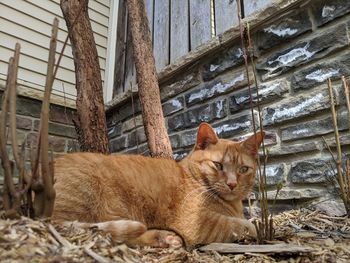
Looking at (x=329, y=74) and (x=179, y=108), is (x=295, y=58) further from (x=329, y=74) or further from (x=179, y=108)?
(x=179, y=108)

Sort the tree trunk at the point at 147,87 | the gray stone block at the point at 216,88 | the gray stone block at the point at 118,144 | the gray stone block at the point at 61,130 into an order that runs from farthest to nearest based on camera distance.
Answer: the gray stone block at the point at 61,130, the gray stone block at the point at 118,144, the gray stone block at the point at 216,88, the tree trunk at the point at 147,87

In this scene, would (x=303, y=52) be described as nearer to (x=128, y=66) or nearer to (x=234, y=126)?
(x=234, y=126)

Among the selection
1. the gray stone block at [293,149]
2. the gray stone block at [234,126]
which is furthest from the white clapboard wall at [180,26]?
the gray stone block at [293,149]

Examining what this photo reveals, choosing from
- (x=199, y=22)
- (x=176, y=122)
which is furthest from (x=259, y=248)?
(x=199, y=22)

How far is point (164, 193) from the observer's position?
6.15 ft

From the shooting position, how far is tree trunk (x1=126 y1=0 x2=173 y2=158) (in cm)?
256

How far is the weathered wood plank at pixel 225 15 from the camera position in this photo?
3462 millimetres

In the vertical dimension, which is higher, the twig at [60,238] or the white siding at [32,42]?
the white siding at [32,42]

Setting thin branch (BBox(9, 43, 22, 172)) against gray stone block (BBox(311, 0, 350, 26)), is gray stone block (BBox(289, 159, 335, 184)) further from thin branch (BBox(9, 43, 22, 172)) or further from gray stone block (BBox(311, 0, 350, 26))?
thin branch (BBox(9, 43, 22, 172))

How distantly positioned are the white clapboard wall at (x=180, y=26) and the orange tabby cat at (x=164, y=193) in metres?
1.45

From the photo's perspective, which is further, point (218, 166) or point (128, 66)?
point (128, 66)

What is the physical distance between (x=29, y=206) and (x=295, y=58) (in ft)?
7.44

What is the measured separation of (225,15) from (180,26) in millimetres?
753

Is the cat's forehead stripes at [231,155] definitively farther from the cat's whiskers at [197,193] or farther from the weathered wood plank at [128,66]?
the weathered wood plank at [128,66]
